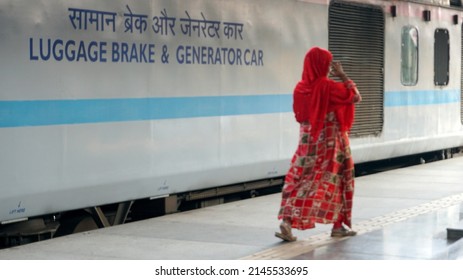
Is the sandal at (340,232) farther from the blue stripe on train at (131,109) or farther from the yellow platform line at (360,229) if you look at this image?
the blue stripe on train at (131,109)

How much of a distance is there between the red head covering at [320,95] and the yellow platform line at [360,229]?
90 centimetres

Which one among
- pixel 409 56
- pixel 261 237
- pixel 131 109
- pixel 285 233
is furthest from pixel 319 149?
pixel 409 56

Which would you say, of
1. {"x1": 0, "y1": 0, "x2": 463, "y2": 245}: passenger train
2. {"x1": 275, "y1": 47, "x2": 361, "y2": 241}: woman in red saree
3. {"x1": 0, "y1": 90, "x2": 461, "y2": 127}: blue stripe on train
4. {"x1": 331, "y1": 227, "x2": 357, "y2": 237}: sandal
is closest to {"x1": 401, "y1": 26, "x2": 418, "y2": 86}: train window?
{"x1": 0, "y1": 0, "x2": 463, "y2": 245}: passenger train

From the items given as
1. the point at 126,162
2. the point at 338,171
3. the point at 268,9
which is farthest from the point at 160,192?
the point at 268,9

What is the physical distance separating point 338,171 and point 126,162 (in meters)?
1.98

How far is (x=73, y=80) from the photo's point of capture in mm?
8055

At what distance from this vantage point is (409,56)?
1431 cm

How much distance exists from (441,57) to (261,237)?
8.13 metres

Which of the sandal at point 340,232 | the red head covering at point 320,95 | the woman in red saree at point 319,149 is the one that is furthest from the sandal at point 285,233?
the red head covering at point 320,95

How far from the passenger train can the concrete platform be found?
30 centimetres

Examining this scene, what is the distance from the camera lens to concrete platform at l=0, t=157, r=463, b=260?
7461 millimetres

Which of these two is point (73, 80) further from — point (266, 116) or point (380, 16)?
point (380, 16)

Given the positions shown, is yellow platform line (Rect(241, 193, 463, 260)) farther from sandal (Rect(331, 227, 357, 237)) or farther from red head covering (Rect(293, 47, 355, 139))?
red head covering (Rect(293, 47, 355, 139))

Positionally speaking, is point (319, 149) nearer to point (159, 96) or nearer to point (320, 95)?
point (320, 95)
